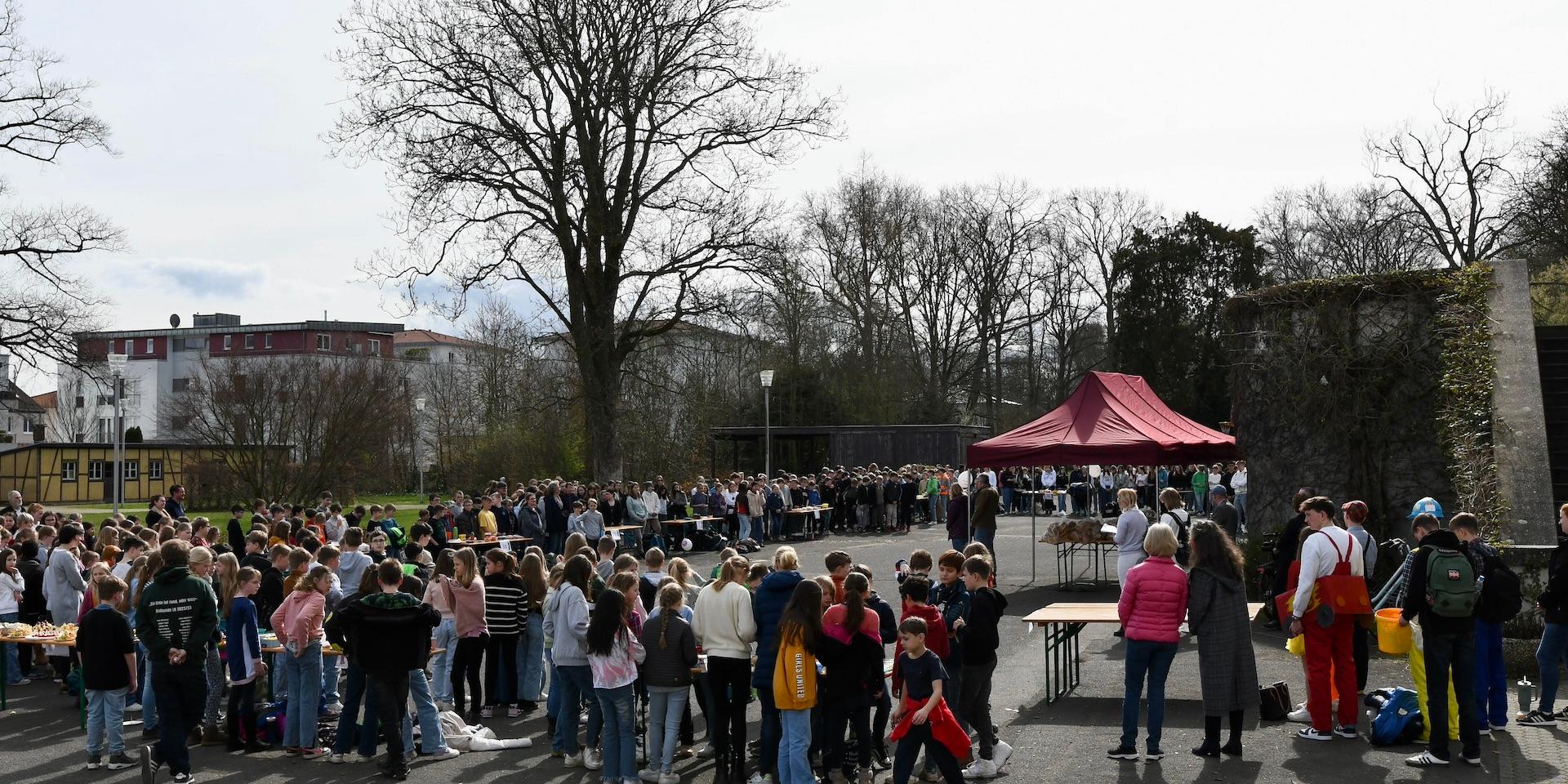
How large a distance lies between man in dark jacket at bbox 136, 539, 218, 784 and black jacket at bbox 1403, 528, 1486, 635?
26.8 feet

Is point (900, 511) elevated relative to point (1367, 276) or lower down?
lower down

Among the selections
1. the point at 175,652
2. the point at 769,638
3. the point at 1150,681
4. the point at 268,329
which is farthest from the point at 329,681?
the point at 268,329

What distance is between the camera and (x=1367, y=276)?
16.9 metres

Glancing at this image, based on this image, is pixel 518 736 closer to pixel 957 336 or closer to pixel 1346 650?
pixel 1346 650

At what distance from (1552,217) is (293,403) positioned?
124ft

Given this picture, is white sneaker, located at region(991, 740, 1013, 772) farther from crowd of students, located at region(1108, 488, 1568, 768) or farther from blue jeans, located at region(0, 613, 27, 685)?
blue jeans, located at region(0, 613, 27, 685)

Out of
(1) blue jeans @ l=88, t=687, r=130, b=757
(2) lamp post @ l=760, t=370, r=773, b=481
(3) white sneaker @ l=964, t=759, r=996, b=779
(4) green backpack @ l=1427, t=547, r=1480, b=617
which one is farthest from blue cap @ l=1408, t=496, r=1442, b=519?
(2) lamp post @ l=760, t=370, r=773, b=481

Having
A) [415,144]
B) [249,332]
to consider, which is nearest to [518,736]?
[415,144]

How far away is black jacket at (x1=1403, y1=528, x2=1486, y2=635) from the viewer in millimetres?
8641

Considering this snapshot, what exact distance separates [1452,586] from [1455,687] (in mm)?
741

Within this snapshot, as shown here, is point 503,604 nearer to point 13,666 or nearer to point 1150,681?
point 1150,681

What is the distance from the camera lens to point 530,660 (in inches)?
452

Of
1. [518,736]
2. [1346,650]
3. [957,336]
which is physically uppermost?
[957,336]

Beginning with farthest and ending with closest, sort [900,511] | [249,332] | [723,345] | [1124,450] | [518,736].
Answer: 1. [249,332]
2. [723,345]
3. [900,511]
4. [1124,450]
5. [518,736]
